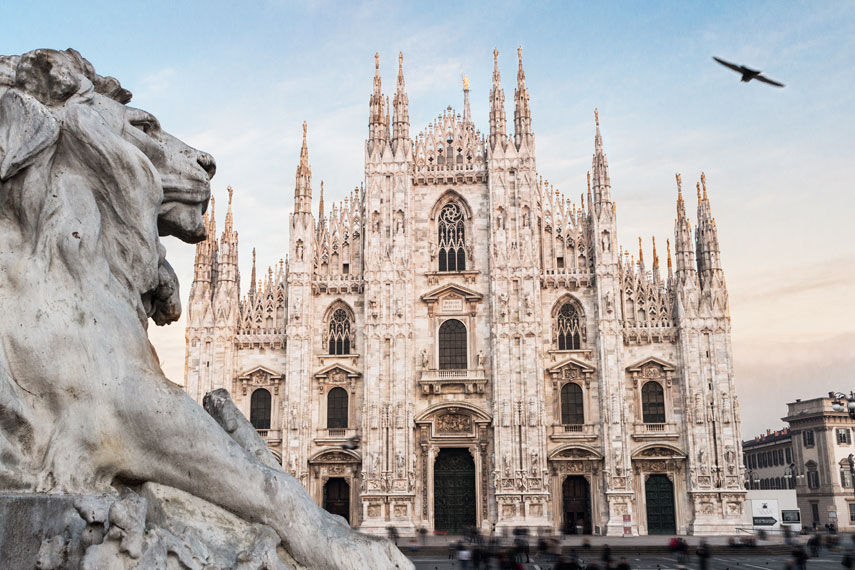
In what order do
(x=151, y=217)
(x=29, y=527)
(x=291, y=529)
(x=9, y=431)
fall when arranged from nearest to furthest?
(x=29, y=527)
(x=9, y=431)
(x=291, y=529)
(x=151, y=217)

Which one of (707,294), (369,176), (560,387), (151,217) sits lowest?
(151,217)

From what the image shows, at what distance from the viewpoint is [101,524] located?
3.48 meters

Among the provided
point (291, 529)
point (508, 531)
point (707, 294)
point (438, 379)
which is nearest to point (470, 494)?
point (508, 531)

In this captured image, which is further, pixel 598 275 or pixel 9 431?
pixel 598 275

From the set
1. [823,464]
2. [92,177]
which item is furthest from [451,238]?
[823,464]

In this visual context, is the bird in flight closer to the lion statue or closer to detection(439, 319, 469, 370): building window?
the lion statue

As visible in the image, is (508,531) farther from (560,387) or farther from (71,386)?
(71,386)

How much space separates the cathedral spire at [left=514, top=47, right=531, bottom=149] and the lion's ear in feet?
104

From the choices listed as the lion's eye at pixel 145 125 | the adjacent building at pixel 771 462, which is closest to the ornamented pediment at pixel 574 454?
the lion's eye at pixel 145 125

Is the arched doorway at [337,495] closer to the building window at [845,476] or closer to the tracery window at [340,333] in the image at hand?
the tracery window at [340,333]

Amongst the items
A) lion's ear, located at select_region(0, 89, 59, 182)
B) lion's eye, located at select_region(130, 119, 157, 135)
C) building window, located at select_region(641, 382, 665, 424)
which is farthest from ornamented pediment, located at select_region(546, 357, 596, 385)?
lion's ear, located at select_region(0, 89, 59, 182)

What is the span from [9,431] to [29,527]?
451mm

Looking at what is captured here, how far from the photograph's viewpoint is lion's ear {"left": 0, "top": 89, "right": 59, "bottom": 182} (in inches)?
154

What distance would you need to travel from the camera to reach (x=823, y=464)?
198 feet
